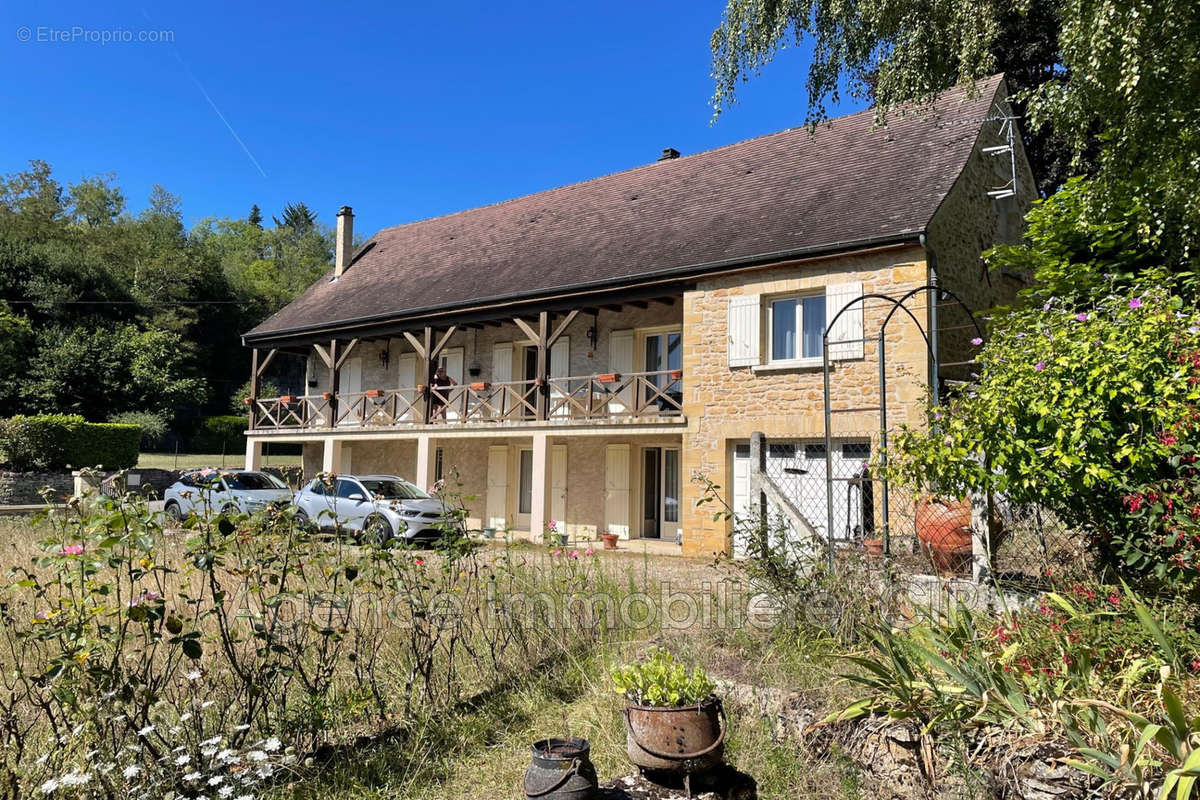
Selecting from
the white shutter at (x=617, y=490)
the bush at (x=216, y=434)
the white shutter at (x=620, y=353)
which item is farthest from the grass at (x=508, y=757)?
the bush at (x=216, y=434)

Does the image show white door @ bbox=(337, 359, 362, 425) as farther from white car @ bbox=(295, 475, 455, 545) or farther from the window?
the window

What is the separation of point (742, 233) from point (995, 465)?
9.62 metres

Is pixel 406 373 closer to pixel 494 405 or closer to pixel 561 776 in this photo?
pixel 494 405

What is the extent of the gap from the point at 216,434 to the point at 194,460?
499 centimetres

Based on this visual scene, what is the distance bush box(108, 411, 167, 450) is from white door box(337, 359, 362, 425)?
506 inches

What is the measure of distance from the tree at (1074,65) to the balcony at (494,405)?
657 cm

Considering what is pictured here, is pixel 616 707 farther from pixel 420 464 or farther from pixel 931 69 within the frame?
pixel 420 464

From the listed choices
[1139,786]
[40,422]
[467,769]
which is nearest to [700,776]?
[467,769]

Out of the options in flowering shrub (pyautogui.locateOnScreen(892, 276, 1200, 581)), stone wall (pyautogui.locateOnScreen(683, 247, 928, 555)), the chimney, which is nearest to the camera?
flowering shrub (pyautogui.locateOnScreen(892, 276, 1200, 581))

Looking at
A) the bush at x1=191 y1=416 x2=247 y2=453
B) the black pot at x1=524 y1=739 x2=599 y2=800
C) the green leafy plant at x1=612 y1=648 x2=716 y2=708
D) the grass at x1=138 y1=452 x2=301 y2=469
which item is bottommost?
the black pot at x1=524 y1=739 x2=599 y2=800

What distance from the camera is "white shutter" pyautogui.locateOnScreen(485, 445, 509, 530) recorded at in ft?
57.0

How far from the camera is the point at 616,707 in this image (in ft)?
14.1

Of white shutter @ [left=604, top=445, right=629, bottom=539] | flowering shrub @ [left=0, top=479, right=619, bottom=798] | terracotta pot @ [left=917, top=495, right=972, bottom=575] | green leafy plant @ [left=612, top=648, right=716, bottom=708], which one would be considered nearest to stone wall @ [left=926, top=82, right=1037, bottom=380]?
white shutter @ [left=604, top=445, right=629, bottom=539]

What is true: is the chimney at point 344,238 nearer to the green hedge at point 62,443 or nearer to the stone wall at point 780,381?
the green hedge at point 62,443
